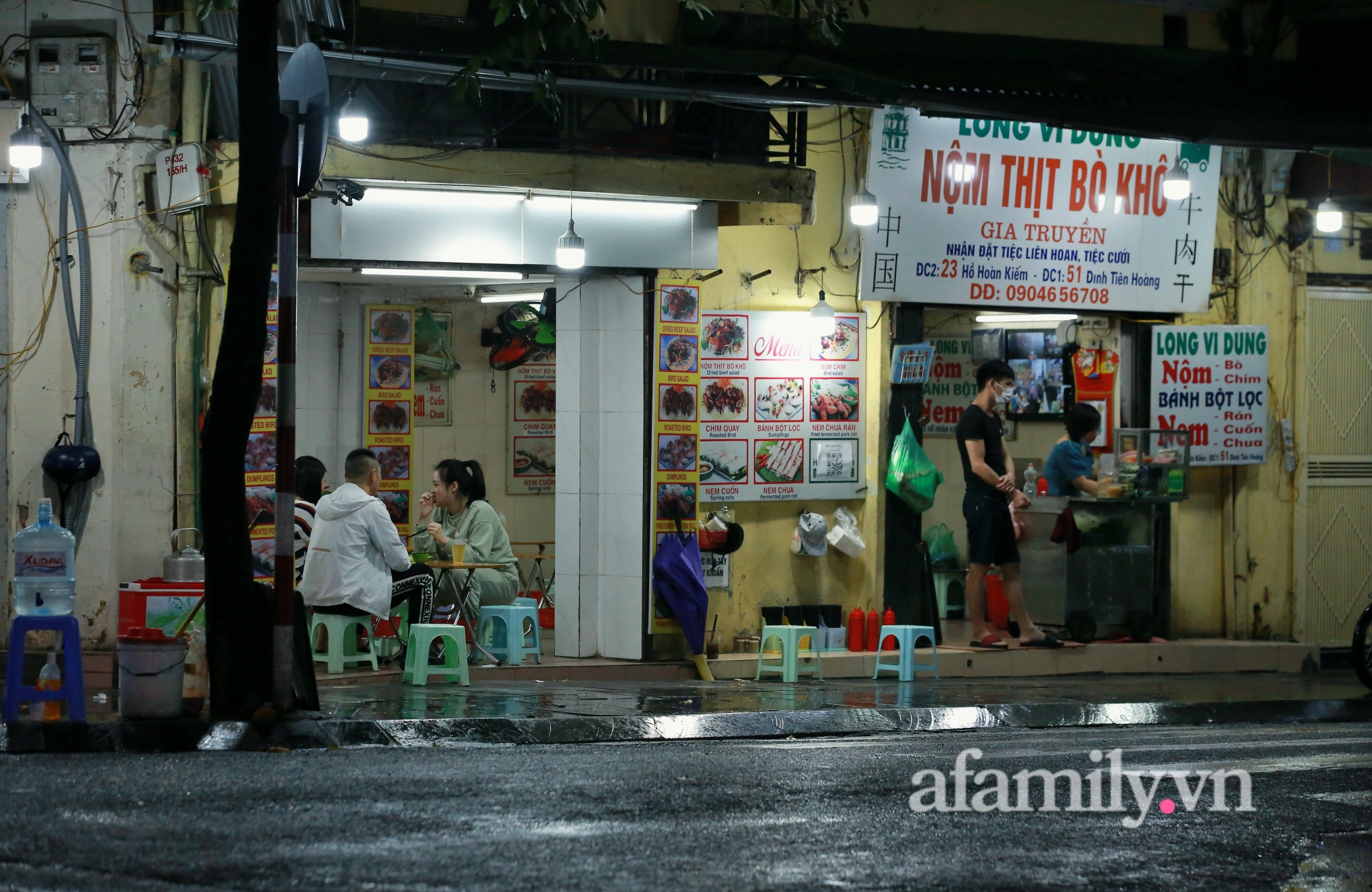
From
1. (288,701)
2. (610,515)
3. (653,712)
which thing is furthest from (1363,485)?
(288,701)

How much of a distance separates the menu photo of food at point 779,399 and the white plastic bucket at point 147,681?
6467mm

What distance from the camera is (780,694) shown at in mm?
11016

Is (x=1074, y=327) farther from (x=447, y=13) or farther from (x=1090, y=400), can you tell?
(x=447, y=13)

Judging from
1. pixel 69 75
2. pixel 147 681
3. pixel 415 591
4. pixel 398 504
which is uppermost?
pixel 69 75

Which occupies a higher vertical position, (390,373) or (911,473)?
(390,373)

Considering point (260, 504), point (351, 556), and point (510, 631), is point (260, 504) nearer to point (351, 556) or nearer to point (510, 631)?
point (351, 556)

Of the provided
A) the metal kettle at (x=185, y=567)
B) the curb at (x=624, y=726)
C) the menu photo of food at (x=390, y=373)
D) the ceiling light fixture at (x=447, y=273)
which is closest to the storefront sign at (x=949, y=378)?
the menu photo of food at (x=390, y=373)

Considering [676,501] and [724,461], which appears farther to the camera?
[724,461]

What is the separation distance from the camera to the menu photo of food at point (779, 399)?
13.4m

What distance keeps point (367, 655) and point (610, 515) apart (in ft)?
7.97

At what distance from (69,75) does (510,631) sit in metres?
5.50

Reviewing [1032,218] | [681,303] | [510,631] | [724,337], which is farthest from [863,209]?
[510,631]

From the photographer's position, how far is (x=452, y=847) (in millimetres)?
5230

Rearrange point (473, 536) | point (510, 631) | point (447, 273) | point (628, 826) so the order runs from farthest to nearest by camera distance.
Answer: point (473, 536), point (447, 273), point (510, 631), point (628, 826)
